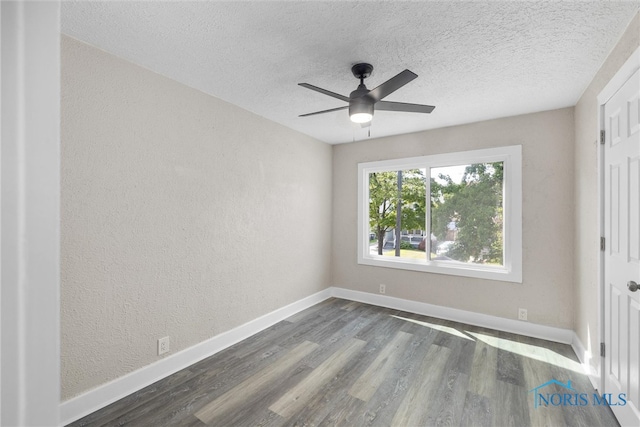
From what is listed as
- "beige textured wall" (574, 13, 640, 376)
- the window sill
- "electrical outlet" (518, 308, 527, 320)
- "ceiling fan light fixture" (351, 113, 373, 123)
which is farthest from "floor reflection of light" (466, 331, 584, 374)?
"ceiling fan light fixture" (351, 113, 373, 123)

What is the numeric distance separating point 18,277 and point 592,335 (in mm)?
3395

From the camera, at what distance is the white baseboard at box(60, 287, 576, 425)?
1.97m

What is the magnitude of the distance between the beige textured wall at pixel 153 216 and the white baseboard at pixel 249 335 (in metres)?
0.07

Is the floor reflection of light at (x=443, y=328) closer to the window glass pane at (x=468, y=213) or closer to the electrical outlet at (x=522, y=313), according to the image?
the electrical outlet at (x=522, y=313)

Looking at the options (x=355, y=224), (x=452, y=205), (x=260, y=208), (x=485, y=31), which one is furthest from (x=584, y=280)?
(x=260, y=208)

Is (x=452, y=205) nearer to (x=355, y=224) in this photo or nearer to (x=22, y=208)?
(x=355, y=224)

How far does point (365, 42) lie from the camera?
1.92 meters

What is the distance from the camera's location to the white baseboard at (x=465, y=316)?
3.04 m

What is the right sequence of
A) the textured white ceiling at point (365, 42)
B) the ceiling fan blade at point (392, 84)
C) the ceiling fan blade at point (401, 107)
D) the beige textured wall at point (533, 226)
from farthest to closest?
1. the beige textured wall at point (533, 226)
2. the ceiling fan blade at point (401, 107)
3. the ceiling fan blade at point (392, 84)
4. the textured white ceiling at point (365, 42)

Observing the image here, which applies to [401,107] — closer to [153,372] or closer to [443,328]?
[443,328]

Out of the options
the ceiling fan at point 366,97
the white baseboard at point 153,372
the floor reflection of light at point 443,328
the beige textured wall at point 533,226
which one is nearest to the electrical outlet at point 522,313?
the beige textured wall at point 533,226

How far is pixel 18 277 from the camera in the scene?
1.16 feet

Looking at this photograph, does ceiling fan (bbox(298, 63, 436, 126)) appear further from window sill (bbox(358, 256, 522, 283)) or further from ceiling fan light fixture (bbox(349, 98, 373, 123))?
window sill (bbox(358, 256, 522, 283))

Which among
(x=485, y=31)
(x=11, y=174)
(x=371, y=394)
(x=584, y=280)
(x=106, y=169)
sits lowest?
(x=371, y=394)
